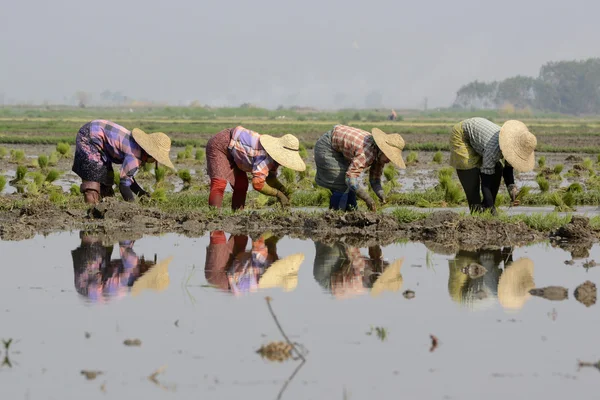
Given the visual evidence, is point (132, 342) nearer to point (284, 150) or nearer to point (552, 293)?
point (552, 293)

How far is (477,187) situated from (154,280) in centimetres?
467

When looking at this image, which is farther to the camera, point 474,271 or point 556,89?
point 556,89

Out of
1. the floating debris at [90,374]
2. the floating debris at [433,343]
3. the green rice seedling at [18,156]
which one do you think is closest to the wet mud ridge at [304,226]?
the floating debris at [433,343]

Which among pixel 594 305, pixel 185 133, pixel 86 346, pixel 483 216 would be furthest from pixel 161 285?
pixel 185 133

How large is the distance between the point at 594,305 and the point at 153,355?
9.93 feet

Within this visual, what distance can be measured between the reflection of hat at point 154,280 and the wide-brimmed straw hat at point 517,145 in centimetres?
392

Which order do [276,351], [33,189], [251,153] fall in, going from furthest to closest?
[33,189], [251,153], [276,351]

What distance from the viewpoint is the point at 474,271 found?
26.1 ft

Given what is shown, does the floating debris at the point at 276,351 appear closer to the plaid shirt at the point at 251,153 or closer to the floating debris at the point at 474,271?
the floating debris at the point at 474,271

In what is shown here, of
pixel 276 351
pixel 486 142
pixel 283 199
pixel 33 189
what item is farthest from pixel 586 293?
pixel 33 189

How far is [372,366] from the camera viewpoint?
524 cm

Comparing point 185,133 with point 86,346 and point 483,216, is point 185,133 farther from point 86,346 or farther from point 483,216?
point 86,346

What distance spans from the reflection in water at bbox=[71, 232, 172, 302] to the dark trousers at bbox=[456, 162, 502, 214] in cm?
377

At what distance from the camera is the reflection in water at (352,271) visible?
734 cm
